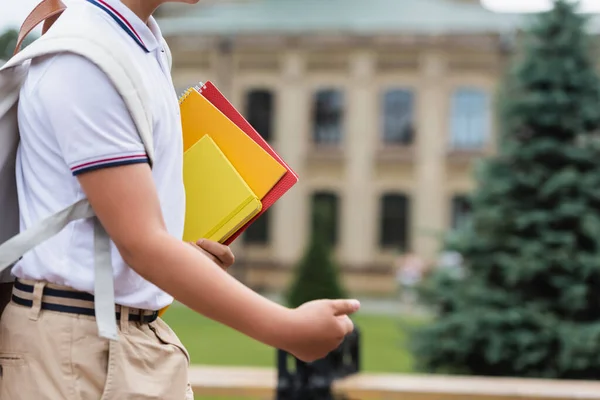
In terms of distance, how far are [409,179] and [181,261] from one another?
2388 cm

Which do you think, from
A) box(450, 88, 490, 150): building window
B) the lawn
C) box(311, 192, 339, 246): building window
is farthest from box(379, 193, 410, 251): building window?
the lawn

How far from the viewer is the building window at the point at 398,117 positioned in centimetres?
2500

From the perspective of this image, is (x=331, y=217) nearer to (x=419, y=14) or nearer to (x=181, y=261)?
(x=419, y=14)

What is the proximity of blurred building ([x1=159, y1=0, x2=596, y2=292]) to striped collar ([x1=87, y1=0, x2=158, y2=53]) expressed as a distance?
23.2 meters

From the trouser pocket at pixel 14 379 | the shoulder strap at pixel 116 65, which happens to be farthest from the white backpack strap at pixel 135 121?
the trouser pocket at pixel 14 379

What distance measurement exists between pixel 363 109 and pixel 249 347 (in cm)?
1322

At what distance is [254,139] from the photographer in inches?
59.6

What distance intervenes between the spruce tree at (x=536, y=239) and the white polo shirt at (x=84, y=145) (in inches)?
211

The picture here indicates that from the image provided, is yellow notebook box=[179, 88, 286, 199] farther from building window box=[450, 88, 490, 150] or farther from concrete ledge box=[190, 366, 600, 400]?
building window box=[450, 88, 490, 150]

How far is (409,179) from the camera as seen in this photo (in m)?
24.9

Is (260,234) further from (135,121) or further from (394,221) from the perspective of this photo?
(135,121)

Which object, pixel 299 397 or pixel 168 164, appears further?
pixel 299 397

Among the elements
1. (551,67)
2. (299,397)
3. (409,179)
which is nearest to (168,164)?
(299,397)

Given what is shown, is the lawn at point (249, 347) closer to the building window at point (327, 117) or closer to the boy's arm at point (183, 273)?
the boy's arm at point (183, 273)
